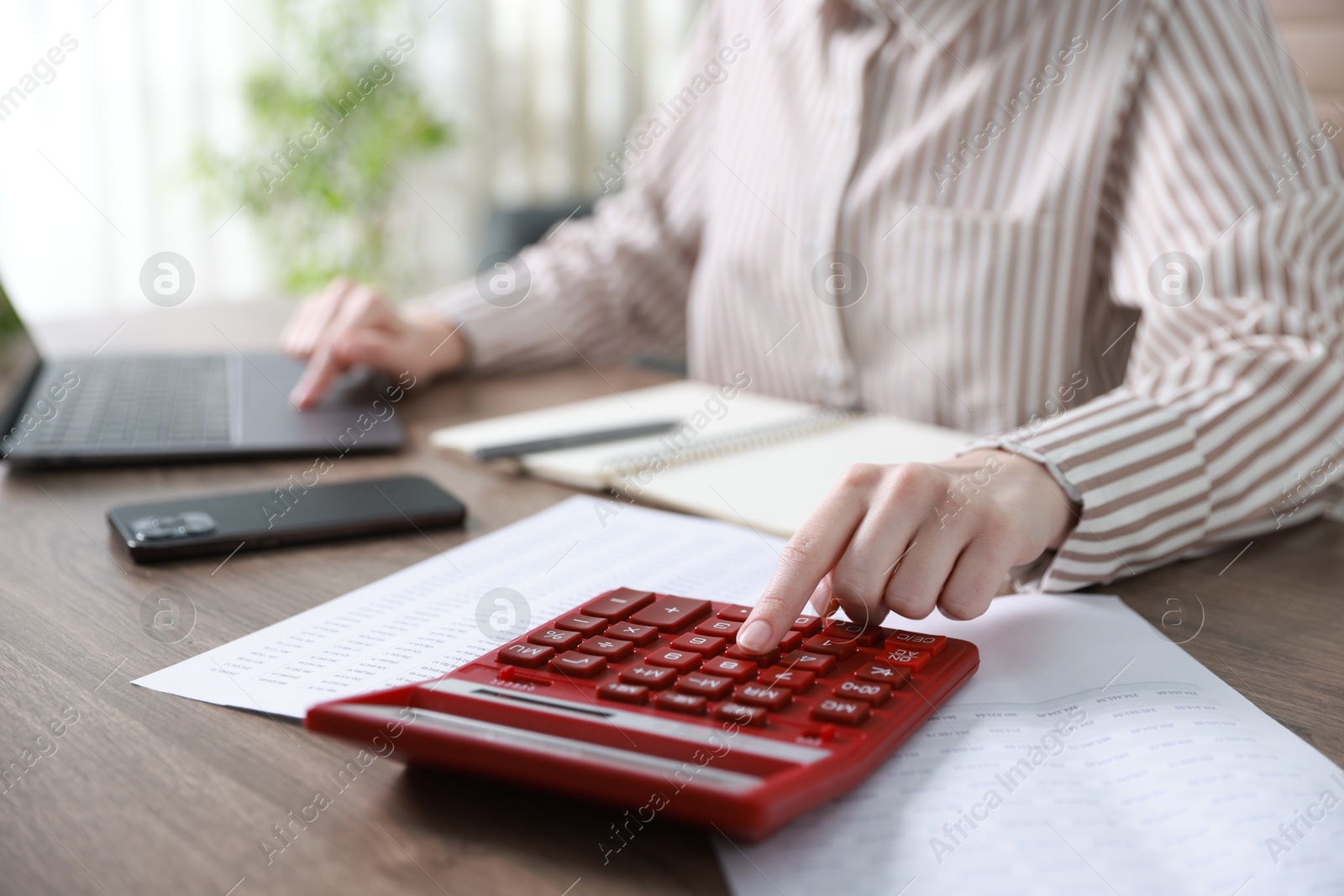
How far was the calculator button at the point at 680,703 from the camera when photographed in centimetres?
36

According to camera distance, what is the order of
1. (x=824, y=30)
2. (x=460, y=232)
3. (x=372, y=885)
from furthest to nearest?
(x=460, y=232) < (x=824, y=30) < (x=372, y=885)

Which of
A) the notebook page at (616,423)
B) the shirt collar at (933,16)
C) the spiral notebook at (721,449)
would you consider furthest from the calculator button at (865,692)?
the shirt collar at (933,16)

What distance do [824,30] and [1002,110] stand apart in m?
0.23

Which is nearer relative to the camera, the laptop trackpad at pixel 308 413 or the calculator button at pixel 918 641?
the calculator button at pixel 918 641

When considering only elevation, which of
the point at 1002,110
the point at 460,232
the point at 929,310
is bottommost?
the point at 460,232

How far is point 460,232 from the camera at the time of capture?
127 inches

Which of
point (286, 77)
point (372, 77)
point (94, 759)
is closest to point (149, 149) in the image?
point (286, 77)

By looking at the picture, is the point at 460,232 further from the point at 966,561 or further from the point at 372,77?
the point at 966,561

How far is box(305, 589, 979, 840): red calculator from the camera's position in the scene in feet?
1.06

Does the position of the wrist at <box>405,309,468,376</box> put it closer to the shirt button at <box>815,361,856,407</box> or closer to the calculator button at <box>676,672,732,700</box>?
the shirt button at <box>815,361,856,407</box>

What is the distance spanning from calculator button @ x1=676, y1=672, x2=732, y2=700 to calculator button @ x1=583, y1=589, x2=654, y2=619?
0.07 m

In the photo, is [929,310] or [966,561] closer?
[966,561]

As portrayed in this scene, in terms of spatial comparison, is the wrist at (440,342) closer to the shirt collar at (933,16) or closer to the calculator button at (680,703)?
the shirt collar at (933,16)

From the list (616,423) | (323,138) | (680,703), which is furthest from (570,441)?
(323,138)
